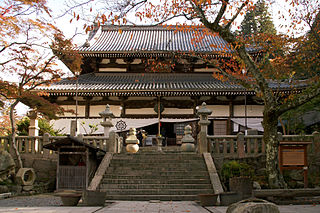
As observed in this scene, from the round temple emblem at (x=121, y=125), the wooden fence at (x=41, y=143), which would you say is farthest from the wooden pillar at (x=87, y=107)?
the wooden fence at (x=41, y=143)

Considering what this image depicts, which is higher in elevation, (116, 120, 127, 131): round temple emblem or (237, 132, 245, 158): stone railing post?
(116, 120, 127, 131): round temple emblem

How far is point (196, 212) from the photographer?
7164 millimetres

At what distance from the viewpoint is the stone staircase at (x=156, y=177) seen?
10.7 metres

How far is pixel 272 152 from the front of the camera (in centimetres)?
934

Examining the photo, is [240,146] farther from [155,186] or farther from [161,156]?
[155,186]

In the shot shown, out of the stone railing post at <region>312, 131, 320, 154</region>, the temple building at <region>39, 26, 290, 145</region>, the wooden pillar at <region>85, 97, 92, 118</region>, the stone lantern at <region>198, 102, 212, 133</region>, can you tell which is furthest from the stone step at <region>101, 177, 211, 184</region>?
the wooden pillar at <region>85, 97, 92, 118</region>

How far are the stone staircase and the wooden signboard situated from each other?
9.33ft

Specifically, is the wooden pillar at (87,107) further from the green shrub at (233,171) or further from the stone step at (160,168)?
the green shrub at (233,171)

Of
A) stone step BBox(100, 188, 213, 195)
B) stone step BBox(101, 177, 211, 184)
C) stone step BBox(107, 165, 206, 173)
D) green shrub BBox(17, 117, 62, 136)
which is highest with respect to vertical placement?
green shrub BBox(17, 117, 62, 136)

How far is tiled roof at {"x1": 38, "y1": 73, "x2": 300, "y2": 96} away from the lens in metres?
17.9

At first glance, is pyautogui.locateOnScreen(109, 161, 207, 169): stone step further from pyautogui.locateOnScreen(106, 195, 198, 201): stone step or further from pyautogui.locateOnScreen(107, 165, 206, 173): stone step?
pyautogui.locateOnScreen(106, 195, 198, 201): stone step

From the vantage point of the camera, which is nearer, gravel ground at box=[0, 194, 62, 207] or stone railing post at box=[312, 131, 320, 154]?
gravel ground at box=[0, 194, 62, 207]

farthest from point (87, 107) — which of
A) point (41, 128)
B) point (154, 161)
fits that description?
point (154, 161)

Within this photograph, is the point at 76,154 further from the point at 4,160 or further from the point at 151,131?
the point at 151,131
